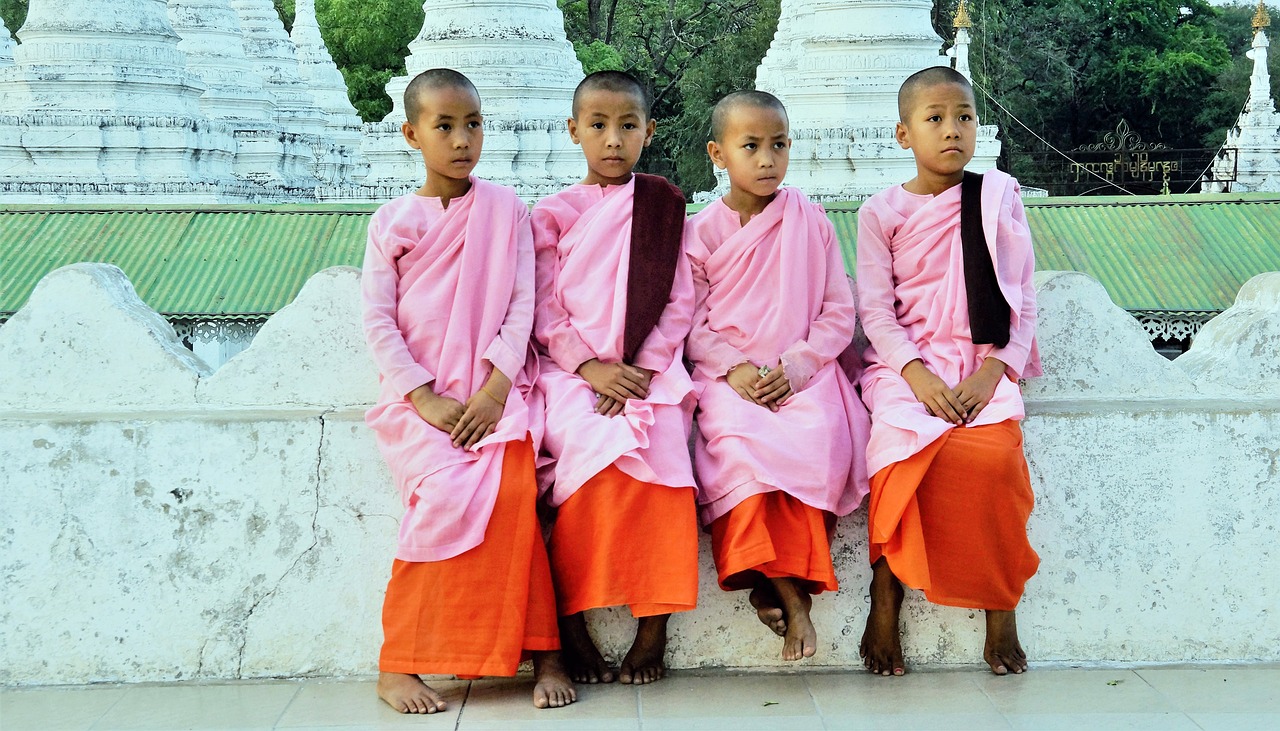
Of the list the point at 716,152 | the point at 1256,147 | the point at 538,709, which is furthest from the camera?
the point at 1256,147

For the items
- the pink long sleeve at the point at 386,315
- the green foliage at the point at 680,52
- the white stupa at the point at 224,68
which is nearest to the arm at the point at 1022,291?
the pink long sleeve at the point at 386,315

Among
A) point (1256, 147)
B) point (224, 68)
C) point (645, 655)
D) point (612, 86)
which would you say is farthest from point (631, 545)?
point (1256, 147)

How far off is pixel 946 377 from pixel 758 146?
2.58ft

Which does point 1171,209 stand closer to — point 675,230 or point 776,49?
point 675,230

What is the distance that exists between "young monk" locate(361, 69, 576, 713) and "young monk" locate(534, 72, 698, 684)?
0.09 m

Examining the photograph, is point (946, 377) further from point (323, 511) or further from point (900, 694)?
point (323, 511)

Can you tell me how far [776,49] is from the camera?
20.2m

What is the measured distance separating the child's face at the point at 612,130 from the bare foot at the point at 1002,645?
153cm

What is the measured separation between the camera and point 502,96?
39.9 feet

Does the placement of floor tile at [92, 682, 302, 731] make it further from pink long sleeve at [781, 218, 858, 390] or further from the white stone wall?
pink long sleeve at [781, 218, 858, 390]

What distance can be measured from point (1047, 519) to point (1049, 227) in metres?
6.85

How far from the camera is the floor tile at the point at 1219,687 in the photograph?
3.25m

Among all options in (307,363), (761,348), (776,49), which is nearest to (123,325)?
(307,363)

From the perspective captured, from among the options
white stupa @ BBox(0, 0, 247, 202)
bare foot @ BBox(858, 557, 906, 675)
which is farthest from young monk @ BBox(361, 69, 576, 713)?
white stupa @ BBox(0, 0, 247, 202)
